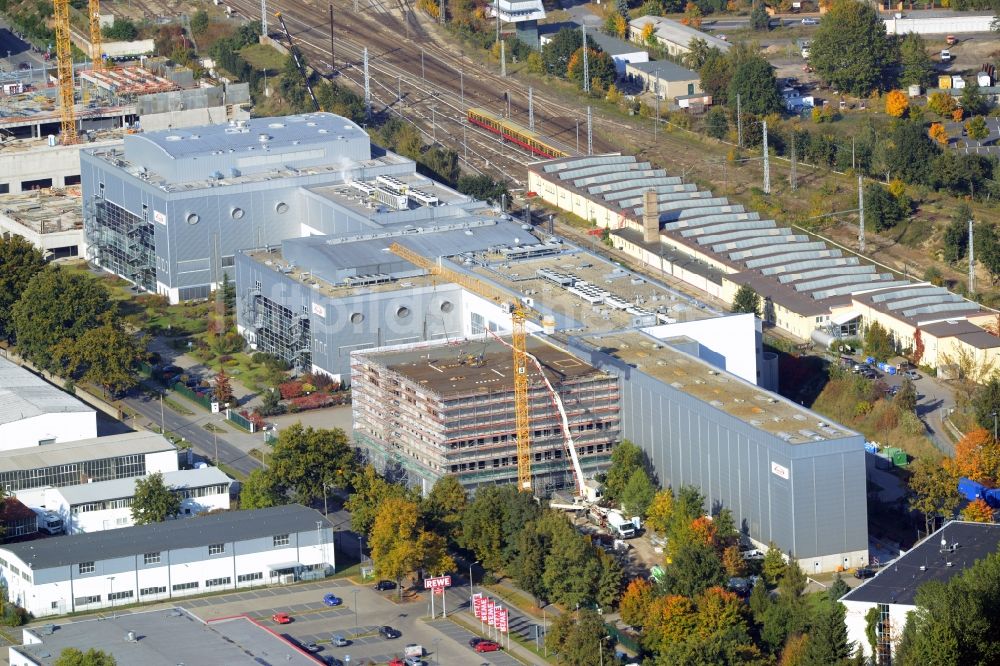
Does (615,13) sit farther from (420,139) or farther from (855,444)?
(855,444)

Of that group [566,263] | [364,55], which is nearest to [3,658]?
[566,263]

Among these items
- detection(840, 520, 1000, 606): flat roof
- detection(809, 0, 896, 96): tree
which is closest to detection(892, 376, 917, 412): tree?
detection(840, 520, 1000, 606): flat roof

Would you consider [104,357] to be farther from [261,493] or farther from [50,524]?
[261,493]

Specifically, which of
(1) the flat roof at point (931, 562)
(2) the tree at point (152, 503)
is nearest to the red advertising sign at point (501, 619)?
(1) the flat roof at point (931, 562)

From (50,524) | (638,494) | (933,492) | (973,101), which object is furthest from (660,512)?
(973,101)

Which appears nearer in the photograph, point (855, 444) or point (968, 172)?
point (855, 444)

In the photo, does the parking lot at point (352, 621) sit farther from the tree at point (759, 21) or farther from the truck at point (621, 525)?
the tree at point (759, 21)
